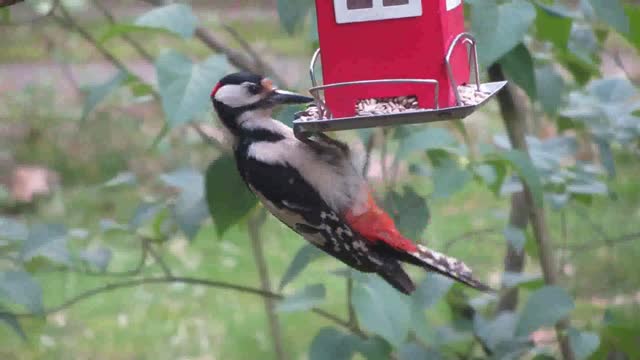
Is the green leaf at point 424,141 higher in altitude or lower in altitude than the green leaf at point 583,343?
higher

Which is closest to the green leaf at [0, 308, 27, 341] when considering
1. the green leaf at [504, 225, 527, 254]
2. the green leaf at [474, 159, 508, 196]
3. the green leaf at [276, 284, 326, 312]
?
the green leaf at [276, 284, 326, 312]

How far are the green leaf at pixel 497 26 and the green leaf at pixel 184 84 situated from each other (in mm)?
595

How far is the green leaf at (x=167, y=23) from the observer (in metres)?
2.41

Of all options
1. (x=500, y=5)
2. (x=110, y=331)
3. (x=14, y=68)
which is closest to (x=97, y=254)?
(x=500, y=5)

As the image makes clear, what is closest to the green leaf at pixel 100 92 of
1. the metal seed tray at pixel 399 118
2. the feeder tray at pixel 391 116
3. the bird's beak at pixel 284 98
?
the bird's beak at pixel 284 98

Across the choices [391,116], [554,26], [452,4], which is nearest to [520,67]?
[554,26]

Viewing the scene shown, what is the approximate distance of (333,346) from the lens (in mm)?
2818

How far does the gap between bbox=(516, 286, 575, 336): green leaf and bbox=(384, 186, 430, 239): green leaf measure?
0.39 m

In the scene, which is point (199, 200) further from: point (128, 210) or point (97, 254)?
point (128, 210)

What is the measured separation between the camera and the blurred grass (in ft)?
15.8

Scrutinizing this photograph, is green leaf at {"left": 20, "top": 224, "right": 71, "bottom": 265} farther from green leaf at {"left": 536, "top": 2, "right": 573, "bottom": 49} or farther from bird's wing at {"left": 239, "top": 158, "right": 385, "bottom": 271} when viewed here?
green leaf at {"left": 536, "top": 2, "right": 573, "bottom": 49}

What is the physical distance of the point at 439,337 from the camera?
3.10 m

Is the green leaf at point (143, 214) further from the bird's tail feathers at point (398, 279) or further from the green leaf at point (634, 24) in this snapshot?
the green leaf at point (634, 24)

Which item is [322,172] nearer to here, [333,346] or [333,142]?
[333,142]
